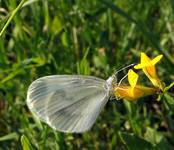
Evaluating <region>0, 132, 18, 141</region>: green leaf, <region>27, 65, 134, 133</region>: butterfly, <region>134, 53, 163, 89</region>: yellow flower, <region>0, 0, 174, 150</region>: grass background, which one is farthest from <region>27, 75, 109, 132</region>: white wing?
<region>0, 132, 18, 141</region>: green leaf

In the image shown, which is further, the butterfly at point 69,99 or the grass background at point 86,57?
the grass background at point 86,57

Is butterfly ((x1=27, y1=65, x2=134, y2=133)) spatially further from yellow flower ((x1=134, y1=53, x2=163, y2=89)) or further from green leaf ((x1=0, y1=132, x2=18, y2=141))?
green leaf ((x1=0, y1=132, x2=18, y2=141))

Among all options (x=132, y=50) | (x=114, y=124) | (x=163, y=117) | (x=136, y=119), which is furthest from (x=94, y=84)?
(x=132, y=50)

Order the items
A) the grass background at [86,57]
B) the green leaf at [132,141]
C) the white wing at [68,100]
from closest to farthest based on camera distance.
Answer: the white wing at [68,100], the green leaf at [132,141], the grass background at [86,57]

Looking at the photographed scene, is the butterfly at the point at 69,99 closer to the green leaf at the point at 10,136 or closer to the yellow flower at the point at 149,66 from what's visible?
the yellow flower at the point at 149,66

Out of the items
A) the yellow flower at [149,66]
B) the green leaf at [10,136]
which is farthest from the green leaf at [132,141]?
the green leaf at [10,136]

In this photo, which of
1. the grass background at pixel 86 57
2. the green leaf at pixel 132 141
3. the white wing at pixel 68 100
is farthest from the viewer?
the grass background at pixel 86 57
